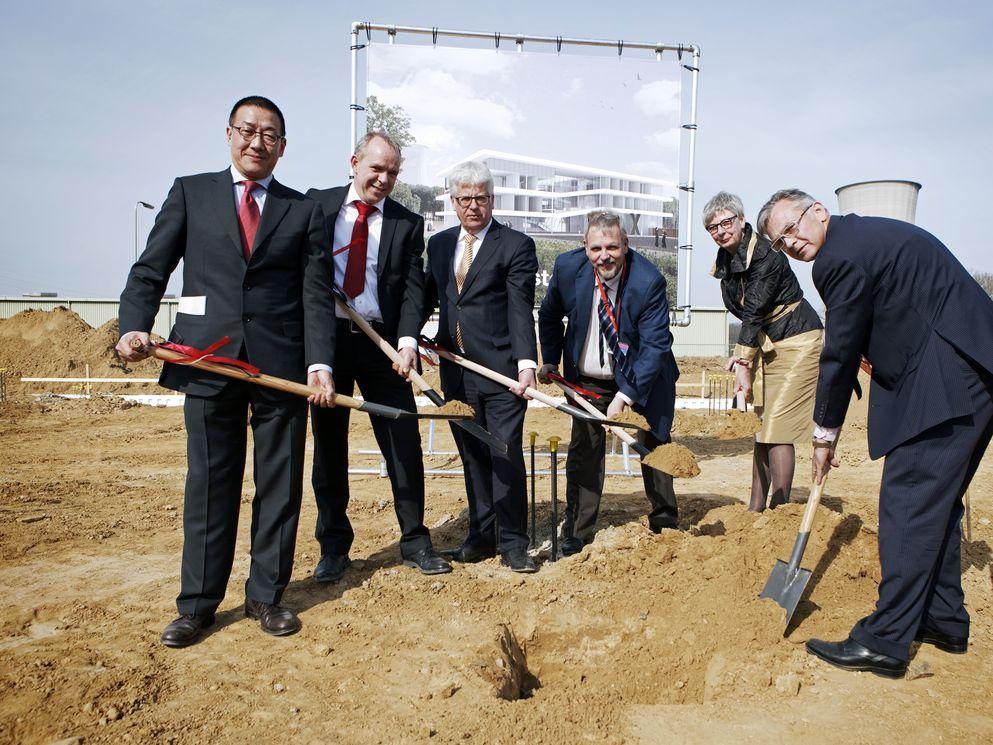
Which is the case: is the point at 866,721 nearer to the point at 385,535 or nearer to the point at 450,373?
the point at 450,373

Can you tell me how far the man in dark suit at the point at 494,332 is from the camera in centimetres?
415

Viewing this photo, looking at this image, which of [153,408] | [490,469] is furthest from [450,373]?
[153,408]

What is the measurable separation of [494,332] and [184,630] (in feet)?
7.12

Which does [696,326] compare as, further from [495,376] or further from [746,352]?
[495,376]

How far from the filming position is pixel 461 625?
133 inches

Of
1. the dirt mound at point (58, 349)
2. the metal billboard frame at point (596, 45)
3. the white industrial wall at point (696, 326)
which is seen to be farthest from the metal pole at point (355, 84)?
the white industrial wall at point (696, 326)

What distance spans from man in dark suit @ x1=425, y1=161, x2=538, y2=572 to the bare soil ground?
433mm

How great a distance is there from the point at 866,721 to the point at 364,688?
1.88 m

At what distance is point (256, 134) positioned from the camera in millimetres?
3221

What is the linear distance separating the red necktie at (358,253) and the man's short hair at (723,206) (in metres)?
2.02

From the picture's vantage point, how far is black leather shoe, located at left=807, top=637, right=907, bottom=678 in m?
2.99

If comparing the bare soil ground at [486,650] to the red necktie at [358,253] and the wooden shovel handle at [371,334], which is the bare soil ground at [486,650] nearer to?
the wooden shovel handle at [371,334]

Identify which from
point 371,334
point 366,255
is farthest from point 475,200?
point 371,334

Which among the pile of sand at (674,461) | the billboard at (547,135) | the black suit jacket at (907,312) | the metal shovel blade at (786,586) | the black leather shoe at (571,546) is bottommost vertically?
the black leather shoe at (571,546)
